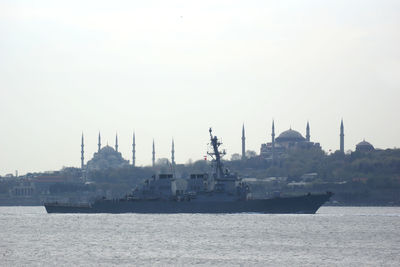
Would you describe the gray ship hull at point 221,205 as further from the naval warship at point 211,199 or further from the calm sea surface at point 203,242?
the calm sea surface at point 203,242

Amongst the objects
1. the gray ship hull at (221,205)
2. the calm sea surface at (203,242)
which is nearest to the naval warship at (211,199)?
the gray ship hull at (221,205)

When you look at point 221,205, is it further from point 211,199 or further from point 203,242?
point 203,242

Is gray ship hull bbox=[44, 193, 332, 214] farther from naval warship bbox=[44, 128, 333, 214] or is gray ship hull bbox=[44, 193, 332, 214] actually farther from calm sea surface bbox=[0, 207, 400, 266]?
calm sea surface bbox=[0, 207, 400, 266]

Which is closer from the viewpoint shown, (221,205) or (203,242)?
(203,242)

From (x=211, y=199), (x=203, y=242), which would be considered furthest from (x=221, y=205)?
(x=203, y=242)

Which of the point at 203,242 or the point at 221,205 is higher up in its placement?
the point at 221,205

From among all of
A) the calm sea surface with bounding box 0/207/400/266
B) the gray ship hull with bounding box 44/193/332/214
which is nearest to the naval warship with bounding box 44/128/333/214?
the gray ship hull with bounding box 44/193/332/214

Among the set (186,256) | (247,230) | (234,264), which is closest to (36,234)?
(247,230)
